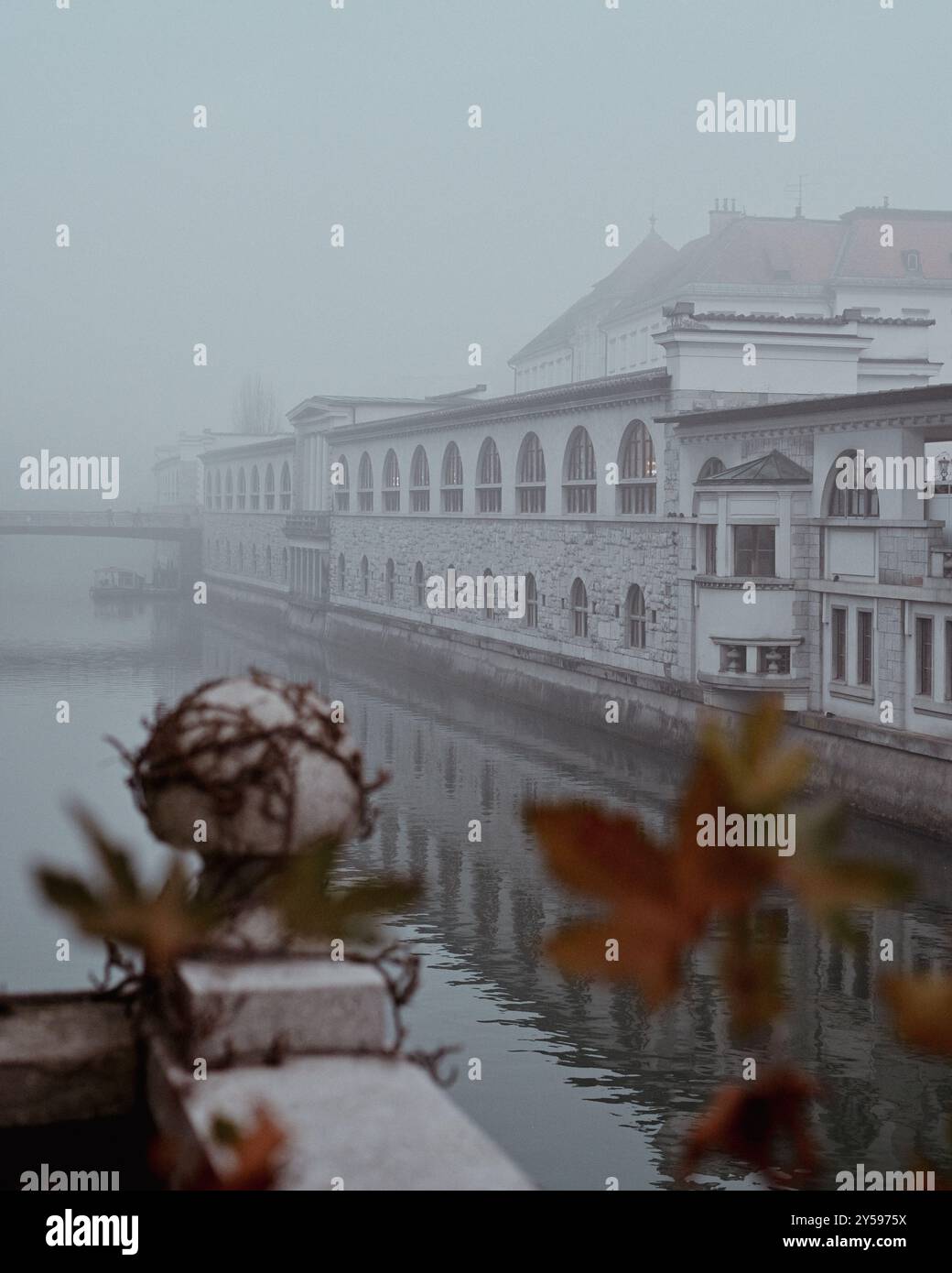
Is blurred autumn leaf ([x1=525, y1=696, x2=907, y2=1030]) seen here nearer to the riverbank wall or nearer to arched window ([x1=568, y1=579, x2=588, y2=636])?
the riverbank wall

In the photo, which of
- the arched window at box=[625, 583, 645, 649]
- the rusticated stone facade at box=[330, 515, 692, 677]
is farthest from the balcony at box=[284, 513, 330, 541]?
the arched window at box=[625, 583, 645, 649]

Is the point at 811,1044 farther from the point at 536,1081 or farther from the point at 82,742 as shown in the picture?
the point at 82,742

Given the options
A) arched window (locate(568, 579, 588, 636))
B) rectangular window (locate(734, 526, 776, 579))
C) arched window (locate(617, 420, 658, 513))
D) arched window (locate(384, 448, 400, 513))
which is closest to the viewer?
rectangular window (locate(734, 526, 776, 579))

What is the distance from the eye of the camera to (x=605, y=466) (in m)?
31.6

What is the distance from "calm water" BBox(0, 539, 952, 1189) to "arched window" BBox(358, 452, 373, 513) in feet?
57.8

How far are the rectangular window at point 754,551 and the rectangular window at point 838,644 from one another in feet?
4.94

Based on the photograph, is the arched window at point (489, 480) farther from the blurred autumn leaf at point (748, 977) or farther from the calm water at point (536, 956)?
the blurred autumn leaf at point (748, 977)

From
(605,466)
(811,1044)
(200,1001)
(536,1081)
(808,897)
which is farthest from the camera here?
(605,466)

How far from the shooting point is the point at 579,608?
32.9m

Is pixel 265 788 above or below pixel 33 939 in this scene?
above

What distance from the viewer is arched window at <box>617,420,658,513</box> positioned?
2939cm

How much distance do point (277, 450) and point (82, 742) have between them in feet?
127
